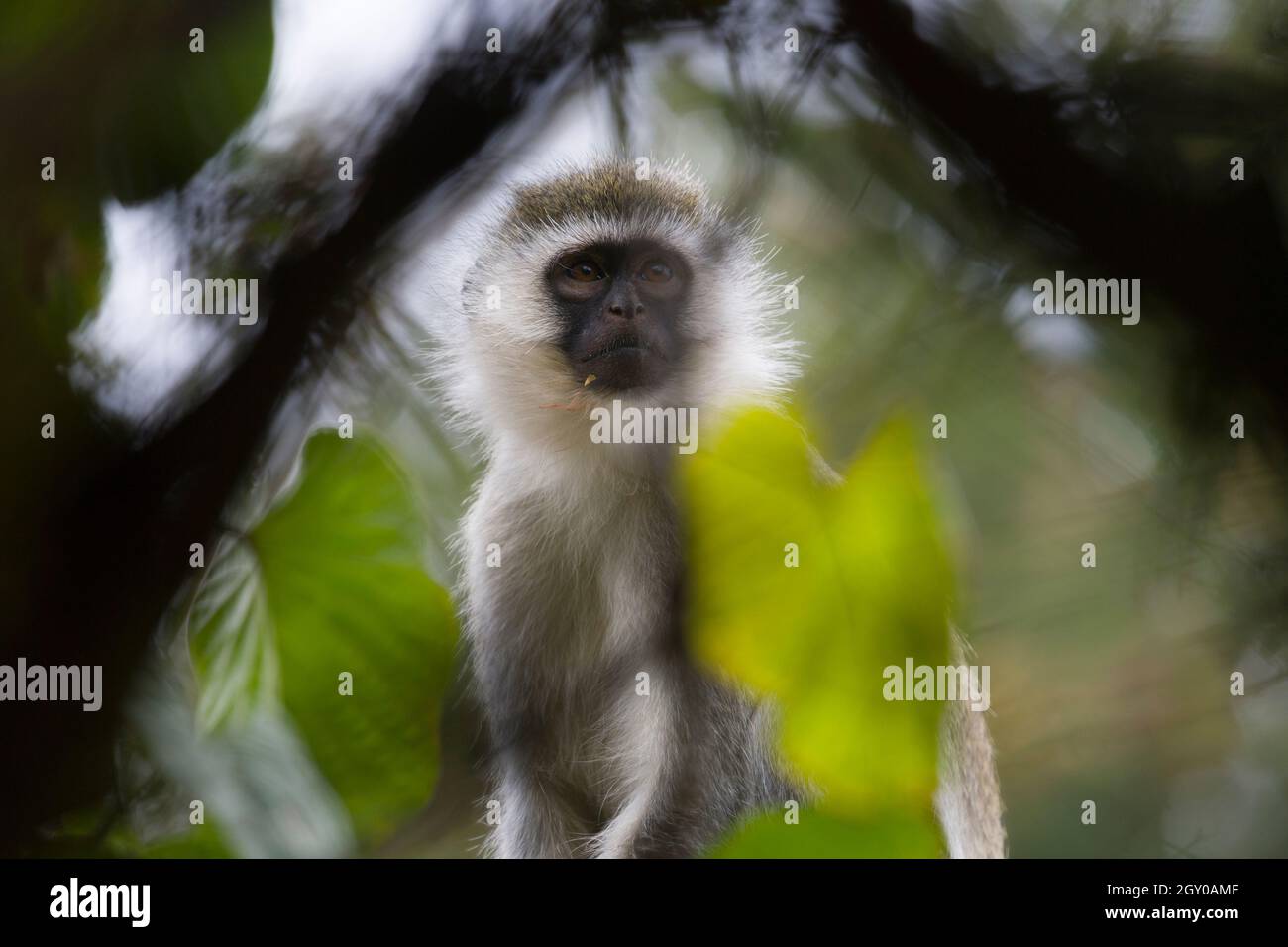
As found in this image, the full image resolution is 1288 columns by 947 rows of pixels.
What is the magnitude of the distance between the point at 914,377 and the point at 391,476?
929 millimetres

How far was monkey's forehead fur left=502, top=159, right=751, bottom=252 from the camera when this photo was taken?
227 cm

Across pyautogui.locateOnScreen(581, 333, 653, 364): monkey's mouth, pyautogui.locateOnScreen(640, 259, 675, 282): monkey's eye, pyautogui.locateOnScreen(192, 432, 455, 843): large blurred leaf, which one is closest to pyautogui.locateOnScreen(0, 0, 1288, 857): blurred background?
pyautogui.locateOnScreen(192, 432, 455, 843): large blurred leaf

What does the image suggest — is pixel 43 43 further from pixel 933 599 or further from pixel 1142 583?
pixel 1142 583

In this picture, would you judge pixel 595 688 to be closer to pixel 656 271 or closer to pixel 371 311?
pixel 656 271

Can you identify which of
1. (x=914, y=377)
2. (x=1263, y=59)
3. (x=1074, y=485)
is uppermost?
(x=1263, y=59)

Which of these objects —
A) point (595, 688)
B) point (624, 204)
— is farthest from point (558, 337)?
point (595, 688)

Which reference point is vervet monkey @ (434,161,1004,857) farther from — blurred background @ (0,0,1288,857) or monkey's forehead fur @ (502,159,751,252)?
blurred background @ (0,0,1288,857)

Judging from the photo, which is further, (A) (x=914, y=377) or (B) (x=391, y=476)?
(A) (x=914, y=377)

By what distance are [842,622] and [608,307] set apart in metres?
1.59

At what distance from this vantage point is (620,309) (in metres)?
2.23

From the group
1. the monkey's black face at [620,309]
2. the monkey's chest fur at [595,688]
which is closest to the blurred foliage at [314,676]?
the monkey's chest fur at [595,688]

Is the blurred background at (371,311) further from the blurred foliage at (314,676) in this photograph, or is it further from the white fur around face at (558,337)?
the white fur around face at (558,337)
